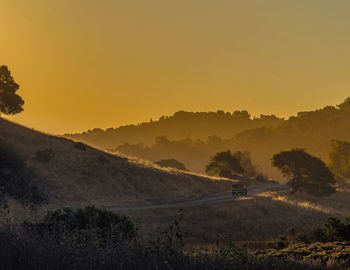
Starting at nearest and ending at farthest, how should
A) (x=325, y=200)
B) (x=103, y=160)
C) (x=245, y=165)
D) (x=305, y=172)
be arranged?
(x=103, y=160), (x=325, y=200), (x=305, y=172), (x=245, y=165)

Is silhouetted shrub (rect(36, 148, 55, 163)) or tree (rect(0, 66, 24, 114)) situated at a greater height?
tree (rect(0, 66, 24, 114))

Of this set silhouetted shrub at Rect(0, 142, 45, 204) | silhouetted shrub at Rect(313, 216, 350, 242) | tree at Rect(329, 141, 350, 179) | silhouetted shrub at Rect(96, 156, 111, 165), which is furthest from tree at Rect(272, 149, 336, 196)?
silhouetted shrub at Rect(313, 216, 350, 242)

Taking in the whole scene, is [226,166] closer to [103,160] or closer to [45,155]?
[103,160]

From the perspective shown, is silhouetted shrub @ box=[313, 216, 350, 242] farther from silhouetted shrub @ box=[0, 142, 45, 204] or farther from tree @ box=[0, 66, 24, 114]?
tree @ box=[0, 66, 24, 114]

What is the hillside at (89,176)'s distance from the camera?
55.4 m

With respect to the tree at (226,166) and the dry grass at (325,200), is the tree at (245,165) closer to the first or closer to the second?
the tree at (226,166)

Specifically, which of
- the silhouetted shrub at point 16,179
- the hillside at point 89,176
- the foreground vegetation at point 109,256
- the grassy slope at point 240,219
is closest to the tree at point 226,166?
the hillside at point 89,176

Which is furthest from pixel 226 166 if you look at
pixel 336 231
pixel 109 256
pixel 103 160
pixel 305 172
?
pixel 109 256

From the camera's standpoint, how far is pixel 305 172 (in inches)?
3155

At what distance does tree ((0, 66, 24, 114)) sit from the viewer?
8875 centimetres

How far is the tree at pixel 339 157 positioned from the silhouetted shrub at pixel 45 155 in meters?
76.9

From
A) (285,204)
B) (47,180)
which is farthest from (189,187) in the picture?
(47,180)

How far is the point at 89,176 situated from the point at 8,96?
35.5 meters

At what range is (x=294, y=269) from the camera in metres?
11.2
